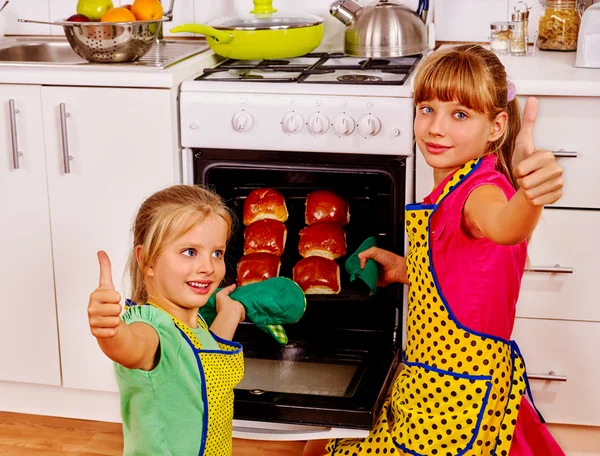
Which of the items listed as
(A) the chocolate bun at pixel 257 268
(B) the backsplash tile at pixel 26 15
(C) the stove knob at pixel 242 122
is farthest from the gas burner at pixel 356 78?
(B) the backsplash tile at pixel 26 15

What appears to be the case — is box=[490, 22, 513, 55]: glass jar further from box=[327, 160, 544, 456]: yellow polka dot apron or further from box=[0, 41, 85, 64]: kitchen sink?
box=[0, 41, 85, 64]: kitchen sink

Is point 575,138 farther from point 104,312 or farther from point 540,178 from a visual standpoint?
point 104,312

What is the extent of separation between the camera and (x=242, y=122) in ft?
6.83

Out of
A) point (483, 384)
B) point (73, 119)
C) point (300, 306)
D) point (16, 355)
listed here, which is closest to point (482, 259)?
point (483, 384)

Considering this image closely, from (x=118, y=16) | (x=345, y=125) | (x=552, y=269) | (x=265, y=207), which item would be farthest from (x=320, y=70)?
(x=552, y=269)

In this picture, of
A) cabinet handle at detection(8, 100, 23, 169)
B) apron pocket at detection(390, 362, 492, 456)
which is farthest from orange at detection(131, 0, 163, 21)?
apron pocket at detection(390, 362, 492, 456)

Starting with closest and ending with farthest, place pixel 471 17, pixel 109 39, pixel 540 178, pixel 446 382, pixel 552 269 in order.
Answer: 1. pixel 540 178
2. pixel 446 382
3. pixel 552 269
4. pixel 109 39
5. pixel 471 17

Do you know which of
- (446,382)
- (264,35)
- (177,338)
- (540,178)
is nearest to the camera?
(540,178)

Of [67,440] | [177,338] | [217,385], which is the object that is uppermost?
[177,338]

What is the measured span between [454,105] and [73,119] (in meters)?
0.96

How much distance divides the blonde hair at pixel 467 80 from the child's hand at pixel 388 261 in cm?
40

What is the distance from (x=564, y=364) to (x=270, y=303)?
77cm

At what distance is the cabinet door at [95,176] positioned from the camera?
2.14 meters

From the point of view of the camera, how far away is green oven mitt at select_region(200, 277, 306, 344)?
6.16 ft
